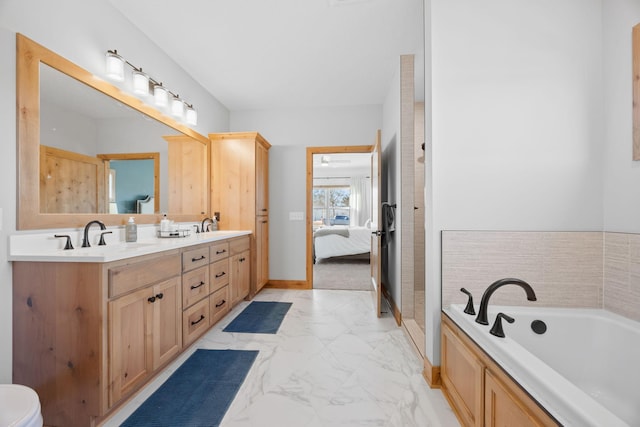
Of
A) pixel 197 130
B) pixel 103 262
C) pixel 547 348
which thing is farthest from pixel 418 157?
pixel 103 262

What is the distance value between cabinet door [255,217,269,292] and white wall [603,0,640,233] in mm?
3160

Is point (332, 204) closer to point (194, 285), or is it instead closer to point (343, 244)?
point (343, 244)

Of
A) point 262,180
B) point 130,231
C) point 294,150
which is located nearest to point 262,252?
point 262,180

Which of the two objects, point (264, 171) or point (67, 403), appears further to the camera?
point (264, 171)

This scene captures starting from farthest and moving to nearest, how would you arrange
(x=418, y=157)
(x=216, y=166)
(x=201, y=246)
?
(x=216, y=166) < (x=418, y=157) < (x=201, y=246)

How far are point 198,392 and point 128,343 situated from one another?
513 mm

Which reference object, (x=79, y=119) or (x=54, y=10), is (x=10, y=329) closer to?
(x=79, y=119)

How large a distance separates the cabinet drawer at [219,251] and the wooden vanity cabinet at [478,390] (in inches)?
74.7

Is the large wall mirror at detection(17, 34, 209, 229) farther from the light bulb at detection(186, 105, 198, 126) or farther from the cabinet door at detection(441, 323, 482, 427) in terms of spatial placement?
the cabinet door at detection(441, 323, 482, 427)

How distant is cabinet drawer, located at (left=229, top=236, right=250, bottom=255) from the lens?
2902mm

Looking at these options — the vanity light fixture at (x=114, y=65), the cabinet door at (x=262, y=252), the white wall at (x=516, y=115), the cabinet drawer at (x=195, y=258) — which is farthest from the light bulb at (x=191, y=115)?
the white wall at (x=516, y=115)

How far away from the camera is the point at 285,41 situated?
252 centimetres

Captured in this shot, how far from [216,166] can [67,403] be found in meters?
2.65

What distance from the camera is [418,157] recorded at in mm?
3004
